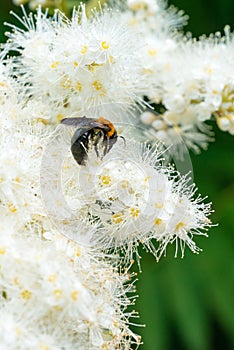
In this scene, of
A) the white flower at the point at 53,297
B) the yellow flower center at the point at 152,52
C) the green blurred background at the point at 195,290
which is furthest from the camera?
the green blurred background at the point at 195,290

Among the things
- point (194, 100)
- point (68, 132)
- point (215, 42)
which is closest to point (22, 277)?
point (68, 132)

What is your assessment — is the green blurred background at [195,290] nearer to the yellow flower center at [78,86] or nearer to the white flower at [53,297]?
the yellow flower center at [78,86]

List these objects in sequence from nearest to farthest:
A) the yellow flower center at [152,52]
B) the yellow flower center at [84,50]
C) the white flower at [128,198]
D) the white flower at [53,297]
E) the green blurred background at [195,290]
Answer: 1. the white flower at [53,297]
2. the white flower at [128,198]
3. the yellow flower center at [84,50]
4. the yellow flower center at [152,52]
5. the green blurred background at [195,290]

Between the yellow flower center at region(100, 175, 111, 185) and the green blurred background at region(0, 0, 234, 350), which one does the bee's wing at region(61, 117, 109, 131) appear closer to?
the yellow flower center at region(100, 175, 111, 185)

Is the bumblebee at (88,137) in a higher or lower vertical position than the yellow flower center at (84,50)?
lower

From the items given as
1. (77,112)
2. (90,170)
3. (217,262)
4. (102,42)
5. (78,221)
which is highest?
(102,42)

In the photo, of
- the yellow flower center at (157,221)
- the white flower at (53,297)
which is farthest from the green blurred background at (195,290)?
the white flower at (53,297)

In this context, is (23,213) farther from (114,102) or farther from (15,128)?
(114,102)

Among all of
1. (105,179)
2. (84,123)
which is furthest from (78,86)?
(105,179)
